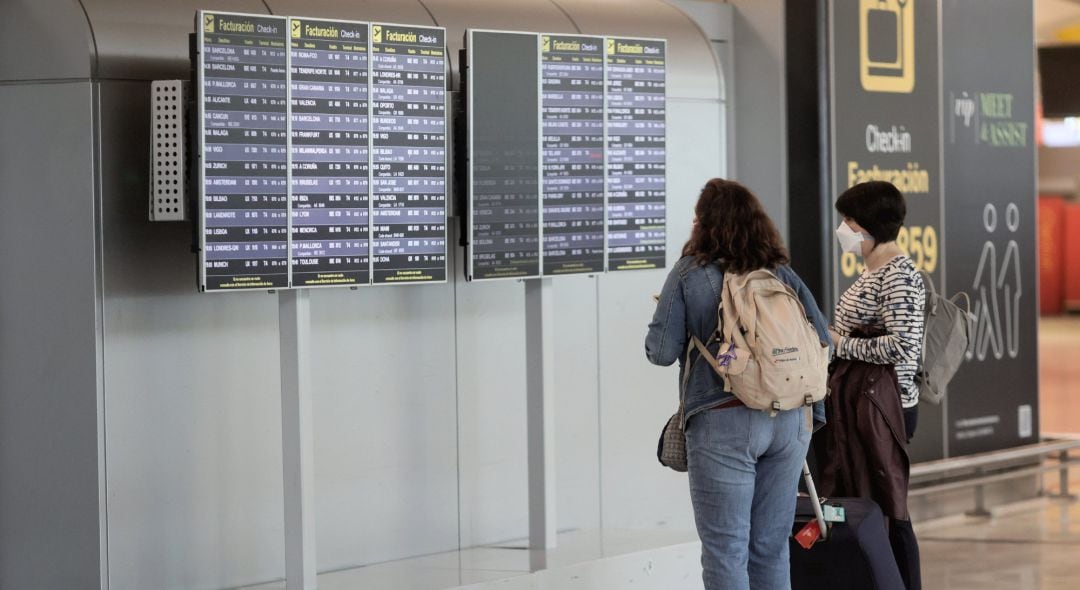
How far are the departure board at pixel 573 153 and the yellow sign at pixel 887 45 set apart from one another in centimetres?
200

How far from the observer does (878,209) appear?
4.64 metres

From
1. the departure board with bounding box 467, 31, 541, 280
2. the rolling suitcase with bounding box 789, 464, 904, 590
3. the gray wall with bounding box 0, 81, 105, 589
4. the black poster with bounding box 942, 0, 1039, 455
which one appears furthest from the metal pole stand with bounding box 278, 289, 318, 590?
the black poster with bounding box 942, 0, 1039, 455

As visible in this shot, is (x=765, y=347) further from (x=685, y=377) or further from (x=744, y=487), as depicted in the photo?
(x=744, y=487)

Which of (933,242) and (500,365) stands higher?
(933,242)

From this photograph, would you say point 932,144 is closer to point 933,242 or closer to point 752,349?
point 933,242

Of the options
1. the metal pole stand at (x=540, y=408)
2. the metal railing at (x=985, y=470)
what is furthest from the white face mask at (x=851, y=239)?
the metal railing at (x=985, y=470)

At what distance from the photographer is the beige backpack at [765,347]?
12.6 feet

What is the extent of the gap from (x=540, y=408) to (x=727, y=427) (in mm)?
1560

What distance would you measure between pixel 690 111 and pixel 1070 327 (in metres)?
16.3

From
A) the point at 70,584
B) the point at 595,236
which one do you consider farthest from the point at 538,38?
the point at 70,584

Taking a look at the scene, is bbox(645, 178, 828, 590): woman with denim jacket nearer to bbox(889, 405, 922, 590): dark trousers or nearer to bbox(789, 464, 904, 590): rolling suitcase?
bbox(789, 464, 904, 590): rolling suitcase

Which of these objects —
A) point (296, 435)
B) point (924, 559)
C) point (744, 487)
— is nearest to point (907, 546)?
point (744, 487)

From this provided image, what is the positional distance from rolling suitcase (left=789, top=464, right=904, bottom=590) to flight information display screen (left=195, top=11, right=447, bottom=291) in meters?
1.52

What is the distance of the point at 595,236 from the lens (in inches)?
214
